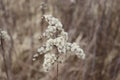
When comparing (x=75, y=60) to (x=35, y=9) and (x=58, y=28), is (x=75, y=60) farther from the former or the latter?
(x=58, y=28)

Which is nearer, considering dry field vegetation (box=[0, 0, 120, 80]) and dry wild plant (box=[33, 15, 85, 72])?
dry wild plant (box=[33, 15, 85, 72])

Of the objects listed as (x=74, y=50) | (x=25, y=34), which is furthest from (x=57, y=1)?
(x=74, y=50)

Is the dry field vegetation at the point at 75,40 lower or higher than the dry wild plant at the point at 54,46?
higher

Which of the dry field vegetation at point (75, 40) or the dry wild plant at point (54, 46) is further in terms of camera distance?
the dry field vegetation at point (75, 40)

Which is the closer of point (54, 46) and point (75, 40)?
point (54, 46)

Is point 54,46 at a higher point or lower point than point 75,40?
lower

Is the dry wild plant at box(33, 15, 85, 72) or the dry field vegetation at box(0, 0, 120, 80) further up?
the dry field vegetation at box(0, 0, 120, 80)

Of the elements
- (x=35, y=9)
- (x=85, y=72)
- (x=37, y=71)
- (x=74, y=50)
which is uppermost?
(x=35, y=9)

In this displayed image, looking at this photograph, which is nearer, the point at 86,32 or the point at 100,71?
the point at 100,71
